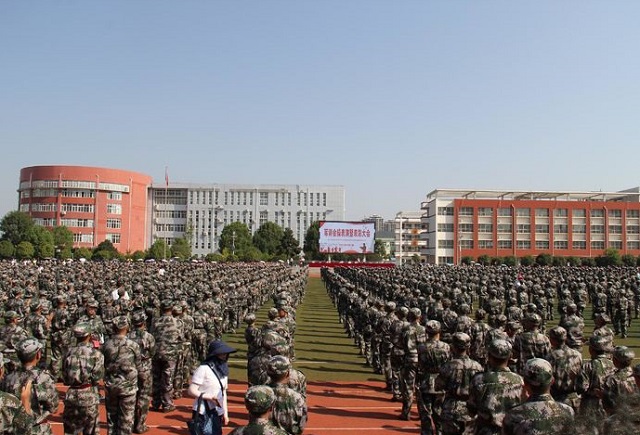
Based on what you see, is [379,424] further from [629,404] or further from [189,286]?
[189,286]

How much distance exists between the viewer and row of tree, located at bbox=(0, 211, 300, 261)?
175 feet

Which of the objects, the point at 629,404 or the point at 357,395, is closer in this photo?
the point at 629,404

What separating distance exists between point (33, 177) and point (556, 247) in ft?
223

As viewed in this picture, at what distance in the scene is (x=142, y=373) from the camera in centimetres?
728

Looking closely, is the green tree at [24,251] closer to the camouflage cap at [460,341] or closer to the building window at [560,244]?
the camouflage cap at [460,341]

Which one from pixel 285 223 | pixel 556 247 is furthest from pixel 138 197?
pixel 556 247

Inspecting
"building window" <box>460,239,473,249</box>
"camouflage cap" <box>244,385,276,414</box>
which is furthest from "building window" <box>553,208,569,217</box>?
"camouflage cap" <box>244,385,276,414</box>

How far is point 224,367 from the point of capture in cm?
579

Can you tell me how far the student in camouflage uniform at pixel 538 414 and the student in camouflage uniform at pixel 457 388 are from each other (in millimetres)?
1649

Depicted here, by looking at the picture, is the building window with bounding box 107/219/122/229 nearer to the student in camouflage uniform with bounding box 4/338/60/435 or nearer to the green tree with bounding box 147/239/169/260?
the green tree with bounding box 147/239/169/260

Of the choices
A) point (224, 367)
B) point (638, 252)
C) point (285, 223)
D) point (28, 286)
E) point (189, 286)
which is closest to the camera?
point (224, 367)

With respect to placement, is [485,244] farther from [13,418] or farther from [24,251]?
[13,418]

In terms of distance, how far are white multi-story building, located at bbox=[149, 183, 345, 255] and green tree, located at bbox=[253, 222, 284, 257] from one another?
29.5 ft

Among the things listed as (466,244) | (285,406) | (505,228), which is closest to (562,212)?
(505,228)
